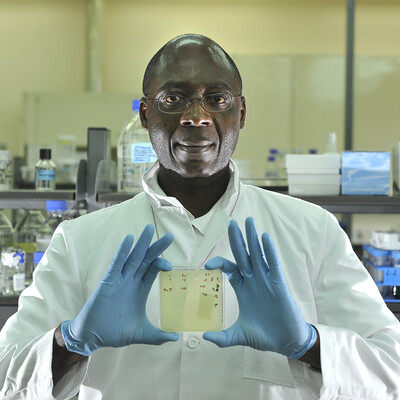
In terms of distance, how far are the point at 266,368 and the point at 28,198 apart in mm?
1203

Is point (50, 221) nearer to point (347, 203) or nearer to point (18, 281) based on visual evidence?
point (18, 281)

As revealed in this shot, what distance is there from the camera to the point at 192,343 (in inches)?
42.6

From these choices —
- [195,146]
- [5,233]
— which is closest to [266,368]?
[195,146]

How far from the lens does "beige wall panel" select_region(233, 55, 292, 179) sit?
4.12m

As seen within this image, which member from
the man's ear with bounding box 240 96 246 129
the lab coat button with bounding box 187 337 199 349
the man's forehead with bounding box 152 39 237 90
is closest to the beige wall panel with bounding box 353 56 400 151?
the man's ear with bounding box 240 96 246 129

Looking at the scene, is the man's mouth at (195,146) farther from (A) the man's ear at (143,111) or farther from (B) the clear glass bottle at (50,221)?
(B) the clear glass bottle at (50,221)

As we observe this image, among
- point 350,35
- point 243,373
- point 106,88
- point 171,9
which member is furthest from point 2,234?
point 171,9

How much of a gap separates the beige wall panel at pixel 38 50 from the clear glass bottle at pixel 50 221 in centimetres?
305

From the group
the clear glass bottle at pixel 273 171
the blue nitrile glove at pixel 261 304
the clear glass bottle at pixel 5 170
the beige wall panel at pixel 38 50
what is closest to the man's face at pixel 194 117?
the blue nitrile glove at pixel 261 304

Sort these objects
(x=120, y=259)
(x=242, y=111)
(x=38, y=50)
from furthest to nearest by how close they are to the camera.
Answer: (x=38, y=50) → (x=242, y=111) → (x=120, y=259)

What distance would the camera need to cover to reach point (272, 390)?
108 cm

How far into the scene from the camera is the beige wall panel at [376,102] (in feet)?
13.7

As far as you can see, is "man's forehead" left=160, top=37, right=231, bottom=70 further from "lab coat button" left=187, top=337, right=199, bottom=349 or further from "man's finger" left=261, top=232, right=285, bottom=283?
"lab coat button" left=187, top=337, right=199, bottom=349

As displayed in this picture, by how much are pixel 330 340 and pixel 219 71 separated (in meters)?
0.56
